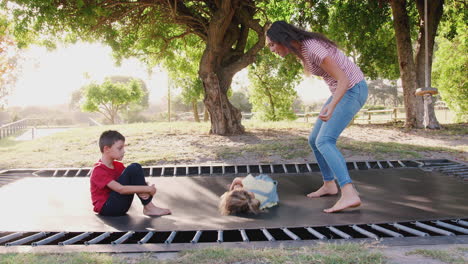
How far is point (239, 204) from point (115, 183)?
2.78 feet

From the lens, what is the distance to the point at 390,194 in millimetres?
3275

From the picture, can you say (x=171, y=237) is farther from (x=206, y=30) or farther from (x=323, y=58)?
(x=206, y=30)

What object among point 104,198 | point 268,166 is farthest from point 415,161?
point 104,198

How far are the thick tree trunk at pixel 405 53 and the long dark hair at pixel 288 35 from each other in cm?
688

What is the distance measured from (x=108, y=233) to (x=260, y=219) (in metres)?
0.94

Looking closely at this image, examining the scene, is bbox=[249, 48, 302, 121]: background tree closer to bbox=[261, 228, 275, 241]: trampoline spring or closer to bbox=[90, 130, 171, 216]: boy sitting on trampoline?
bbox=[90, 130, 171, 216]: boy sitting on trampoline

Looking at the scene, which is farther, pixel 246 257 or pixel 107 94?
pixel 107 94

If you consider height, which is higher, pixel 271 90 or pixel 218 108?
pixel 271 90

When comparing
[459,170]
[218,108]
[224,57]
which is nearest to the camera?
[459,170]

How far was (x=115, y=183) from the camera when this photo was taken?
8.68 feet

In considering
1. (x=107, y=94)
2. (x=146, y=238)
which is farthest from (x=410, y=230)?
(x=107, y=94)

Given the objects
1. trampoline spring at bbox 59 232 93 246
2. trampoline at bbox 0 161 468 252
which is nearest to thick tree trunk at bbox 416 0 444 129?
trampoline at bbox 0 161 468 252

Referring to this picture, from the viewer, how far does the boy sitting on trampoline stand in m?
2.65

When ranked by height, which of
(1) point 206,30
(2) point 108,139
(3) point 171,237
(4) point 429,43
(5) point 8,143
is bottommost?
(5) point 8,143
